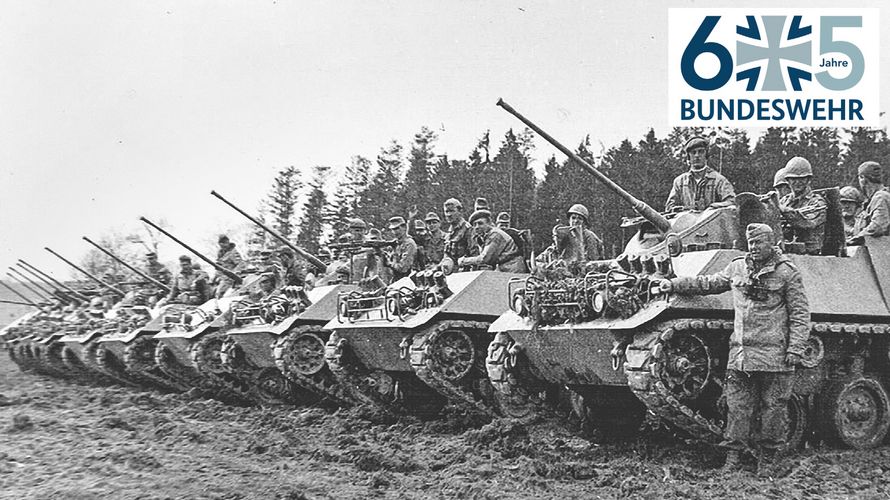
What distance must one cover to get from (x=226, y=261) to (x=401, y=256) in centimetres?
675

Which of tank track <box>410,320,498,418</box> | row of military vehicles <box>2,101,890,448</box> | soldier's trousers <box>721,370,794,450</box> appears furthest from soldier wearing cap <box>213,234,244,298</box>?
soldier's trousers <box>721,370,794,450</box>

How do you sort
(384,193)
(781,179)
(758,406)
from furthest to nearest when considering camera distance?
(384,193) < (781,179) < (758,406)

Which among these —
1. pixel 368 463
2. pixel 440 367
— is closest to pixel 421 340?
pixel 440 367

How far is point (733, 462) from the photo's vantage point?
28.8 feet

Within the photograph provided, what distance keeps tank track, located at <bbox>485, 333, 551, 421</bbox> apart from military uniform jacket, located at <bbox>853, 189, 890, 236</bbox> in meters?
3.67

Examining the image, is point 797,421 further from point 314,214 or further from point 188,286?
point 314,214

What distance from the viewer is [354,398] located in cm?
1445

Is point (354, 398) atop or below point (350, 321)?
below

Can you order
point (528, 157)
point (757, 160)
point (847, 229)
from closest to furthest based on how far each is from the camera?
point (847, 229) < point (757, 160) < point (528, 157)

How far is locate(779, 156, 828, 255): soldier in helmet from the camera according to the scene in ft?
33.7

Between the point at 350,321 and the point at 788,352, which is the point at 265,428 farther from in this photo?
the point at 788,352

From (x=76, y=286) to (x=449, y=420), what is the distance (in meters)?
20.2

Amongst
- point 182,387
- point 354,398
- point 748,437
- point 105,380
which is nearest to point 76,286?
point 105,380

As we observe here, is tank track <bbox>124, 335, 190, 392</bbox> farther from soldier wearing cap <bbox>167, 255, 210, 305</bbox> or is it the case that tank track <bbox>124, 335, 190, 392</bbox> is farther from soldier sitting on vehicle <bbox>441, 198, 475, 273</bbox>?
soldier sitting on vehicle <bbox>441, 198, 475, 273</bbox>
